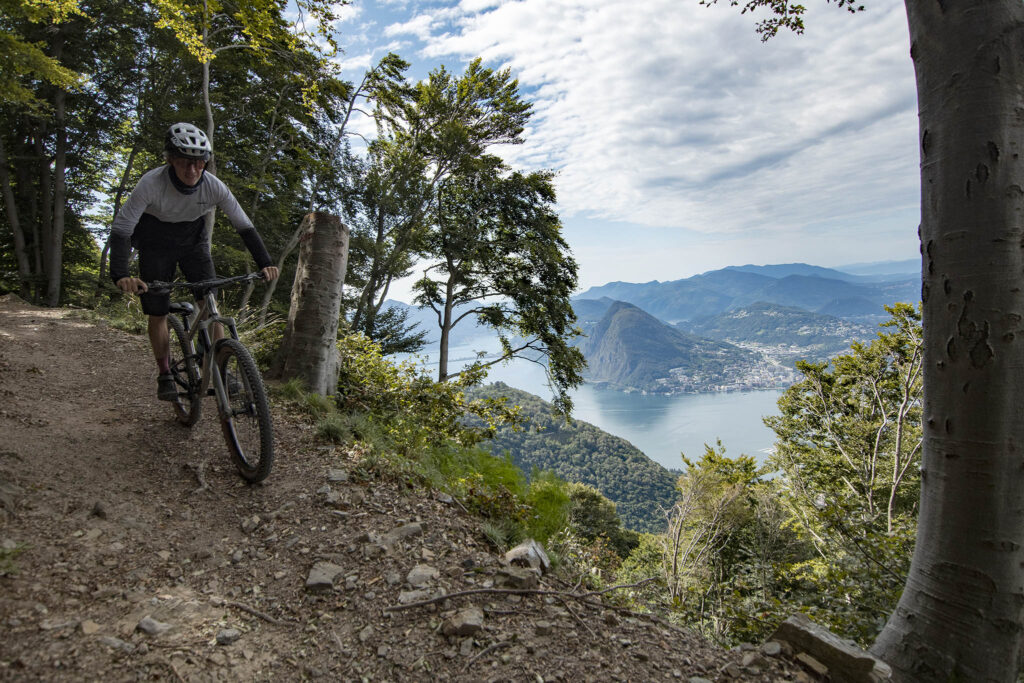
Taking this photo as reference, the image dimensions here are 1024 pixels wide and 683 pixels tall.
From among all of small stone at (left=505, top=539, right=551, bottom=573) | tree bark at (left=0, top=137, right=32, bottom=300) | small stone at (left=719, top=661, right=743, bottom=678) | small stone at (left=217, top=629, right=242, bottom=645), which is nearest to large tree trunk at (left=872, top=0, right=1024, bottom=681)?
small stone at (left=719, top=661, right=743, bottom=678)

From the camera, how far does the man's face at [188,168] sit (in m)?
2.98

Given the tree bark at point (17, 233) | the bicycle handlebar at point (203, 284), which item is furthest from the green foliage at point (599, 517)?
the tree bark at point (17, 233)

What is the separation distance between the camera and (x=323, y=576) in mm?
2301

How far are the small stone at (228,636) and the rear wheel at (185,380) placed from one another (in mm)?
2089

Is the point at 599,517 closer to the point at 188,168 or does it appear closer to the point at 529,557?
the point at 529,557

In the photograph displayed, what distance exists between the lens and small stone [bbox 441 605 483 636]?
6.64 feet

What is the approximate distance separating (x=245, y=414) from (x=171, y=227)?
1540 millimetres

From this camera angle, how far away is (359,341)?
7070 millimetres

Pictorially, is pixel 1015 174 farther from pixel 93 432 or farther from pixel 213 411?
pixel 93 432

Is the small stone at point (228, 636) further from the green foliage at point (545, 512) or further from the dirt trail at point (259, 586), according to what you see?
the green foliage at point (545, 512)

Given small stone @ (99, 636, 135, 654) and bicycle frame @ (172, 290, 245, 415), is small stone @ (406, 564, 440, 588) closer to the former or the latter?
small stone @ (99, 636, 135, 654)

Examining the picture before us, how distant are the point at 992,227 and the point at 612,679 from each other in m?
2.64

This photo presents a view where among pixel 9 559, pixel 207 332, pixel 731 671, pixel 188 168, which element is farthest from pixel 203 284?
pixel 731 671

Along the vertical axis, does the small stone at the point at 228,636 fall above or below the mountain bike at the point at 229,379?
below
